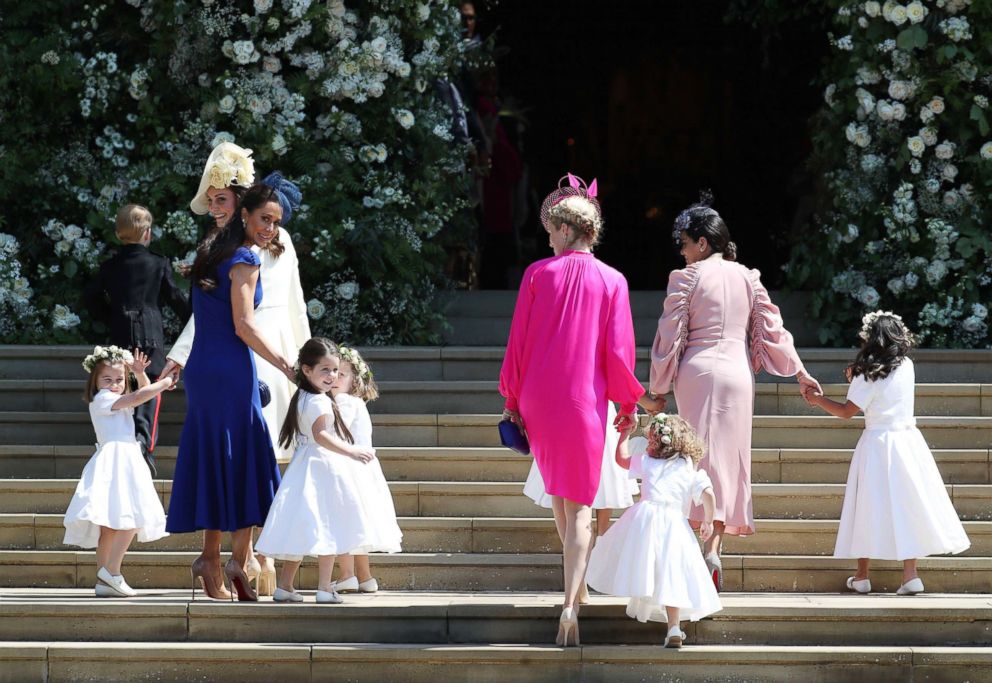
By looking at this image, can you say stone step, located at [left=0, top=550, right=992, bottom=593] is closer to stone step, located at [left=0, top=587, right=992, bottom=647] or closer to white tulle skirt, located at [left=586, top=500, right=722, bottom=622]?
stone step, located at [left=0, top=587, right=992, bottom=647]

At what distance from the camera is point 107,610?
6.80 metres

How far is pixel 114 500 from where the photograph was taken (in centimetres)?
721

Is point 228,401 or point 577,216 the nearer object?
point 577,216

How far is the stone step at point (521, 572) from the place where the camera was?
7359 mm

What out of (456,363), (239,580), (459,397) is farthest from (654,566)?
(456,363)

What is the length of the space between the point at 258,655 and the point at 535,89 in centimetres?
992

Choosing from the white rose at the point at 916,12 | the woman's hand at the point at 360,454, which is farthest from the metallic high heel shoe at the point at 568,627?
the white rose at the point at 916,12

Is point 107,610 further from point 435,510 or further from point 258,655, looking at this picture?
point 435,510

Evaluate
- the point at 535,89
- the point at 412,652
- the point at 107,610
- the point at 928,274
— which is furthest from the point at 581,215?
the point at 535,89

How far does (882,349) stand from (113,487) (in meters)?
3.54

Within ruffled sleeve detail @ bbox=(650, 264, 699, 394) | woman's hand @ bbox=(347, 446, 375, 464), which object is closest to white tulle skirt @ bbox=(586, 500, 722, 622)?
ruffled sleeve detail @ bbox=(650, 264, 699, 394)

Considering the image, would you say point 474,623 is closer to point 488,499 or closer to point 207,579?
point 207,579

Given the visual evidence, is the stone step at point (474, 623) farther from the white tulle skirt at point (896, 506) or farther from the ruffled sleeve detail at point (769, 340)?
the ruffled sleeve detail at point (769, 340)

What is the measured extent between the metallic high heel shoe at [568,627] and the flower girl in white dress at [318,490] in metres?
0.91
